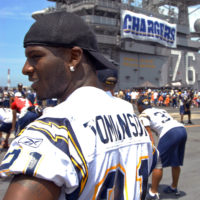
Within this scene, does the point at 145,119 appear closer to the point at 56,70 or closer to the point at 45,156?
the point at 56,70

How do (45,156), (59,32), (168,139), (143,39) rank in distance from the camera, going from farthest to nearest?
(143,39)
(168,139)
(59,32)
(45,156)

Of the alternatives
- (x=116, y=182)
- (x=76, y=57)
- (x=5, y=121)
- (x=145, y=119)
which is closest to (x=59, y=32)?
(x=76, y=57)

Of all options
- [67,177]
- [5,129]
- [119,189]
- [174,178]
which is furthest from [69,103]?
[5,129]

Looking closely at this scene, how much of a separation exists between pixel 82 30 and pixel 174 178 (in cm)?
421

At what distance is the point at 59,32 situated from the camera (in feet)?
4.02

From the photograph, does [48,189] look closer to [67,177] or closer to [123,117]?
[67,177]

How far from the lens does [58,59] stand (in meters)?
1.26

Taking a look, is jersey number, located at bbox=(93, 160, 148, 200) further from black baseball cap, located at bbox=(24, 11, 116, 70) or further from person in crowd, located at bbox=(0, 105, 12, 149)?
person in crowd, located at bbox=(0, 105, 12, 149)

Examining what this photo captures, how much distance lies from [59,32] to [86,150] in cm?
53

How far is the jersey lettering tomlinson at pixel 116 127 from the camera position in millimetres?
1153

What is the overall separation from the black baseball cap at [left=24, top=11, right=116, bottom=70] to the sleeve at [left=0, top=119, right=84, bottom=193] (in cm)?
38

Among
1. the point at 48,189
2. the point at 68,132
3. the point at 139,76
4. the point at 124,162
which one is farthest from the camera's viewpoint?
the point at 139,76

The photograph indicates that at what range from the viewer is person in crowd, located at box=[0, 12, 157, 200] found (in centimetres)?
96

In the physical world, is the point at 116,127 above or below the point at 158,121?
above
